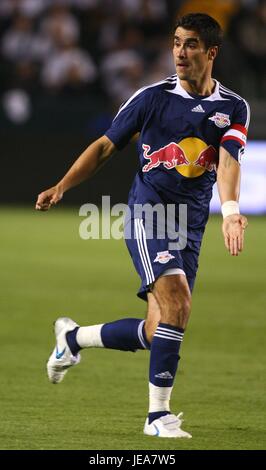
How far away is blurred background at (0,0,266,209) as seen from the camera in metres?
19.5

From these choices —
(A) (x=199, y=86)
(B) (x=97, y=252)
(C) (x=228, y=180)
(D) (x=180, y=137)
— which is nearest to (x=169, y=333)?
(C) (x=228, y=180)

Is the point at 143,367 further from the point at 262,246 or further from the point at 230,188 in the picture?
the point at 262,246

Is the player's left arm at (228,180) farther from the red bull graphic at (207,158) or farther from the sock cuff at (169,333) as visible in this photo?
the sock cuff at (169,333)

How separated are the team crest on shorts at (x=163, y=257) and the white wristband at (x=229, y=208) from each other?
0.38 metres

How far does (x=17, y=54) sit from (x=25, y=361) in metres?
13.4

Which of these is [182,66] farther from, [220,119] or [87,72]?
[87,72]

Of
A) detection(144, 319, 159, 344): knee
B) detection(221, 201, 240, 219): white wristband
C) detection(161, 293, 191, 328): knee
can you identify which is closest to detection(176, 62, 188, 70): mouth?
detection(221, 201, 240, 219): white wristband

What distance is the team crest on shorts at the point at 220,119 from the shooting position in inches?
255

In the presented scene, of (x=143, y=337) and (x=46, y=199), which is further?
(x=143, y=337)

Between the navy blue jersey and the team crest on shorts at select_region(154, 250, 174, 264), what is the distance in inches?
10.3

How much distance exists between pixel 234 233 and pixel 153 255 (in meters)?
0.58

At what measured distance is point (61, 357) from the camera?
7086 millimetres

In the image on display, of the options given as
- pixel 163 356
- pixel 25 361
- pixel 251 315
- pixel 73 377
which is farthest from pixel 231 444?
pixel 251 315

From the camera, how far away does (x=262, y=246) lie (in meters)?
15.8
